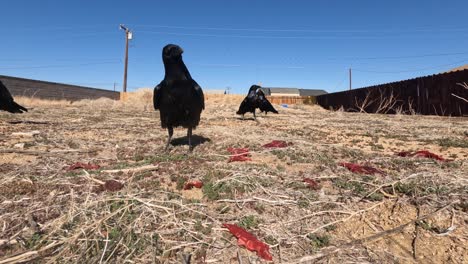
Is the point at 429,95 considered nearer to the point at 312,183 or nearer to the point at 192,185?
the point at 312,183

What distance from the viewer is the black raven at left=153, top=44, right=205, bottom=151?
4.91 m

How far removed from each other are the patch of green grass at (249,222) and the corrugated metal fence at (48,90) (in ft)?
82.4

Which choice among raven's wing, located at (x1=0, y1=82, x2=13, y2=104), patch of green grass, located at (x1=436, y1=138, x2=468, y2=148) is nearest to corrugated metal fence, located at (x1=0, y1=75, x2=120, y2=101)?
raven's wing, located at (x1=0, y1=82, x2=13, y2=104)

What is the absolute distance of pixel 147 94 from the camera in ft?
99.7

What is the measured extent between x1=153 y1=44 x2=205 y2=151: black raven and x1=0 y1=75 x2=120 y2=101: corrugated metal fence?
873 inches

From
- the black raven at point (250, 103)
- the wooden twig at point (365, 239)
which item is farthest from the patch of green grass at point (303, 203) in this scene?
the black raven at point (250, 103)

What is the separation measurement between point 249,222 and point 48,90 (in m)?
34.7

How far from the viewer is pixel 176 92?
16.1 ft

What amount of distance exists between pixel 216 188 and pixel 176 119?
93.0 inches

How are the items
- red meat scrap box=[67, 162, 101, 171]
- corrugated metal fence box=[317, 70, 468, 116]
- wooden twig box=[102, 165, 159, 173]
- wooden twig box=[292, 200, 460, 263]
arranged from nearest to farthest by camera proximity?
1. wooden twig box=[292, 200, 460, 263]
2. wooden twig box=[102, 165, 159, 173]
3. red meat scrap box=[67, 162, 101, 171]
4. corrugated metal fence box=[317, 70, 468, 116]

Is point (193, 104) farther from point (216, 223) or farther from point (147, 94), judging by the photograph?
point (147, 94)

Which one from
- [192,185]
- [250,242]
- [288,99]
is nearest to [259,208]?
[250,242]

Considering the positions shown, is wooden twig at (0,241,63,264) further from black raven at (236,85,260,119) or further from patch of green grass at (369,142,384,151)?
black raven at (236,85,260,119)

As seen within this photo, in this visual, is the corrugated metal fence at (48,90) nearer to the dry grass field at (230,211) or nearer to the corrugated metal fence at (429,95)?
the dry grass field at (230,211)
